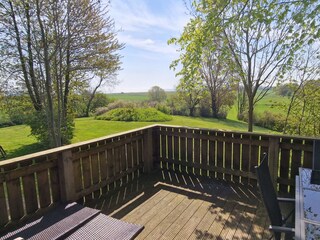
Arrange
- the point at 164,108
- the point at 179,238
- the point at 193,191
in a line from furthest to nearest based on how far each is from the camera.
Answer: the point at 164,108 < the point at 193,191 < the point at 179,238

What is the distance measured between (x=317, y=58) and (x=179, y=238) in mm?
5343

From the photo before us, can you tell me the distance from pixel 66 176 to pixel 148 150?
1775mm

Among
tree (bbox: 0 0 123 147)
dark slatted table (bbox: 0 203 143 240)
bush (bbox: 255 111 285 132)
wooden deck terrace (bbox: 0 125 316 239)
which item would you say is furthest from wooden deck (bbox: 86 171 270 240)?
bush (bbox: 255 111 285 132)

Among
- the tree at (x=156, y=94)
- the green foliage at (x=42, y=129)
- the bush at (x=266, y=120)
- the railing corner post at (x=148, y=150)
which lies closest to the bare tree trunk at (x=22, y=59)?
the green foliage at (x=42, y=129)

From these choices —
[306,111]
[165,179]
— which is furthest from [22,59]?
[306,111]

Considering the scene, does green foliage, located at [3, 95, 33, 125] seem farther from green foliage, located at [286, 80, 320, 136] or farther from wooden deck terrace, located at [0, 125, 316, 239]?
green foliage, located at [286, 80, 320, 136]

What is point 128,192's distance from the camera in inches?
145

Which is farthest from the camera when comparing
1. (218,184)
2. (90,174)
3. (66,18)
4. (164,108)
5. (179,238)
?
(164,108)

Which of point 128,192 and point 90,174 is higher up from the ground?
point 90,174

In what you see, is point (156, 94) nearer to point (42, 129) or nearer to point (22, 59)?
point (42, 129)

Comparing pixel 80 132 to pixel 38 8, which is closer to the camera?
pixel 38 8

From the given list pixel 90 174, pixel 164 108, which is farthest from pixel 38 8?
pixel 164 108

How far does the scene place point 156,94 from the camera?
2316 centimetres

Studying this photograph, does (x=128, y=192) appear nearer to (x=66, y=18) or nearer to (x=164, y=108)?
(x=66, y=18)
